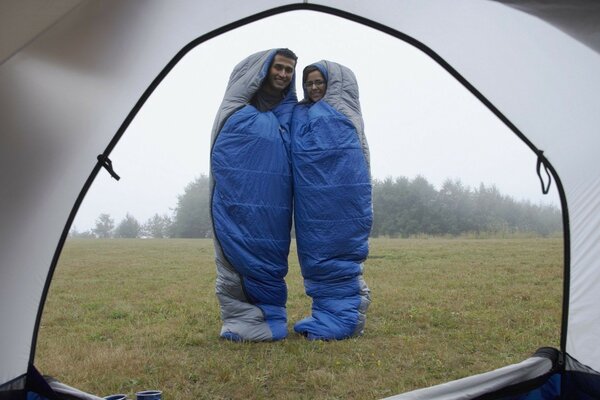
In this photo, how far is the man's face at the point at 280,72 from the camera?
2.42m

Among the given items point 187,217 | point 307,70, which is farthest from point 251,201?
point 187,217

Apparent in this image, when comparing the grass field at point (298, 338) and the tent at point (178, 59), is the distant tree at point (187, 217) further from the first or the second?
the tent at point (178, 59)

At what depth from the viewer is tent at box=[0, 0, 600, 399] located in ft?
3.91

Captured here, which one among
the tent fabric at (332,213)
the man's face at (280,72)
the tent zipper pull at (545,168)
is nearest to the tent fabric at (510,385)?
the tent zipper pull at (545,168)

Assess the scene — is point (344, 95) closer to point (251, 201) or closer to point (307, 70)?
point (307, 70)

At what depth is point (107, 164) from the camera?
1383 millimetres

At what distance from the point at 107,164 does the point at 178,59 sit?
1.00 ft

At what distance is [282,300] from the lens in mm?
2561

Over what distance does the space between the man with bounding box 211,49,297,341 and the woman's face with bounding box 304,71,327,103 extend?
0.41ft

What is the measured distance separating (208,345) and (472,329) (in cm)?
122

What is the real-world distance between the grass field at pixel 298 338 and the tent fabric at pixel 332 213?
145 millimetres

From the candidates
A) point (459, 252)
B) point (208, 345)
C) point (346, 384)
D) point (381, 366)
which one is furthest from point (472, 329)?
point (459, 252)

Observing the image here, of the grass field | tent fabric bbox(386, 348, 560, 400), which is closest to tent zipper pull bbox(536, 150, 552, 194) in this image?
tent fabric bbox(386, 348, 560, 400)

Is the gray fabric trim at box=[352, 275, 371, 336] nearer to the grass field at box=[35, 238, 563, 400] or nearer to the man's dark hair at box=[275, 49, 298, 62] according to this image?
the grass field at box=[35, 238, 563, 400]
